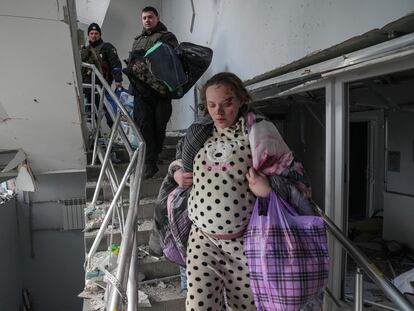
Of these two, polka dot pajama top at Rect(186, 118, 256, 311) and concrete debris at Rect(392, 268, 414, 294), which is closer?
polka dot pajama top at Rect(186, 118, 256, 311)

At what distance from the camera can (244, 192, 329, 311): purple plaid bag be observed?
1000 mm

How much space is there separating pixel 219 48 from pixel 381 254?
2444 mm

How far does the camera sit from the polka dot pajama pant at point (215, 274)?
113cm

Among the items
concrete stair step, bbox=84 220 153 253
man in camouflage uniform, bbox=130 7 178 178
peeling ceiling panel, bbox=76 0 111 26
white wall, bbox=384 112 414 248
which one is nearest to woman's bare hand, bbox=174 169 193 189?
concrete stair step, bbox=84 220 153 253

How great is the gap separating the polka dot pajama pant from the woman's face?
0.42 m

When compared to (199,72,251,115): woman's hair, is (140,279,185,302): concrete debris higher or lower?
lower

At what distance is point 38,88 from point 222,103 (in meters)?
1.58

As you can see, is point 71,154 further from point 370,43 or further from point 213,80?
point 370,43

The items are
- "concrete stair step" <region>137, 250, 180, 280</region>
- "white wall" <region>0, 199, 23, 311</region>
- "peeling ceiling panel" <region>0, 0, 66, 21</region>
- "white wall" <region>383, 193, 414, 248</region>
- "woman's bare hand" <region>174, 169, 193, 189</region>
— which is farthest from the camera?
"white wall" <region>0, 199, 23, 311</region>

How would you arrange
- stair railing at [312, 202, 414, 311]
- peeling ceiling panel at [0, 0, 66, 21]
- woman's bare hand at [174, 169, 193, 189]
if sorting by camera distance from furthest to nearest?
peeling ceiling panel at [0, 0, 66, 21], woman's bare hand at [174, 169, 193, 189], stair railing at [312, 202, 414, 311]

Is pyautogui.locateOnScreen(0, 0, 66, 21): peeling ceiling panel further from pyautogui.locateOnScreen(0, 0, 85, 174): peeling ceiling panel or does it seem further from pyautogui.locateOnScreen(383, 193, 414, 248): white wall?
pyautogui.locateOnScreen(383, 193, 414, 248): white wall

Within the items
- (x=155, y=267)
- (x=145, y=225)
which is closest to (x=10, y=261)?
(x=145, y=225)

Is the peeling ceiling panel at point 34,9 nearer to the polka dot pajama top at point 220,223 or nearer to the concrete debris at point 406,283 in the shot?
the polka dot pajama top at point 220,223

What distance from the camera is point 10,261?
4.75m
